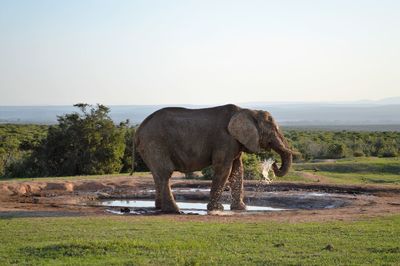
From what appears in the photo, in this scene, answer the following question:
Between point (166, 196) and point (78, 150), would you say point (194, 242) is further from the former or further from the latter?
point (78, 150)

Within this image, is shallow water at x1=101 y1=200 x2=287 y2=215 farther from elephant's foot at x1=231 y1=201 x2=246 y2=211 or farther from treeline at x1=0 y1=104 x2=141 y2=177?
treeline at x1=0 y1=104 x2=141 y2=177

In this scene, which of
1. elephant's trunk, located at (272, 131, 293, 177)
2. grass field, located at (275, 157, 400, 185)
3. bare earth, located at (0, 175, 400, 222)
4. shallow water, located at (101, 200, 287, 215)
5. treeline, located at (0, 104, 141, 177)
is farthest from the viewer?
treeline, located at (0, 104, 141, 177)

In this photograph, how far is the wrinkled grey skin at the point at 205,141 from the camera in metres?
20.2

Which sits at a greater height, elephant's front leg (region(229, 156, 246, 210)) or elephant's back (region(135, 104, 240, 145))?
elephant's back (region(135, 104, 240, 145))

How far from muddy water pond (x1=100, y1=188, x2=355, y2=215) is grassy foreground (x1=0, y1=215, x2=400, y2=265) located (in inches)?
221

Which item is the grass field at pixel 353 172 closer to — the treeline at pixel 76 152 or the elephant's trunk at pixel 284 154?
the elephant's trunk at pixel 284 154

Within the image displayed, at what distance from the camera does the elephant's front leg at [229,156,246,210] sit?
2159 cm

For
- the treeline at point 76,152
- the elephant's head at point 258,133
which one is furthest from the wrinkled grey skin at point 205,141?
the treeline at point 76,152

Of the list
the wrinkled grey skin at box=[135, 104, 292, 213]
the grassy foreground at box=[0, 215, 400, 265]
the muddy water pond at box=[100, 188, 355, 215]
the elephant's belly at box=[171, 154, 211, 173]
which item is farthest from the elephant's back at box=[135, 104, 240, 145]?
the grassy foreground at box=[0, 215, 400, 265]

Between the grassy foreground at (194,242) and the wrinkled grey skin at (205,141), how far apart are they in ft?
12.4

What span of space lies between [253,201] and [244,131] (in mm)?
5452

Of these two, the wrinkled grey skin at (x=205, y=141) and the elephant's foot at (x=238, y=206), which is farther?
the elephant's foot at (x=238, y=206)

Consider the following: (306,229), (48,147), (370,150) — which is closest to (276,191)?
(306,229)

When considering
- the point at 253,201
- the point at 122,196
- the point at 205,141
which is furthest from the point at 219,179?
the point at 122,196
